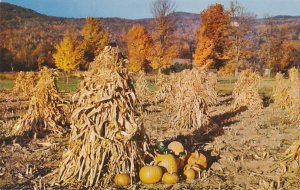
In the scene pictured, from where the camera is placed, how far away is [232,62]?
54031mm

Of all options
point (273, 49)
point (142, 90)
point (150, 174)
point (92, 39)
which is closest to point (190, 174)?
point (150, 174)

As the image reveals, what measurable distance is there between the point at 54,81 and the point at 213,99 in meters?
11.9

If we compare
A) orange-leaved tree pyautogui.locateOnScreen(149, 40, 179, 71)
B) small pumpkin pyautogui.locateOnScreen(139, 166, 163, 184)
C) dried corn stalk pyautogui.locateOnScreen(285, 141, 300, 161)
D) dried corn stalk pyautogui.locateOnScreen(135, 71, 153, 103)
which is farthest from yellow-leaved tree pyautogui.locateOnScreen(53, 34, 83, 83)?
small pumpkin pyautogui.locateOnScreen(139, 166, 163, 184)

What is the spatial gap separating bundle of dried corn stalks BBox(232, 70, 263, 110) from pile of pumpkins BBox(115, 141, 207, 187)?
1241cm

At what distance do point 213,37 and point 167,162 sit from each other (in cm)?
4987

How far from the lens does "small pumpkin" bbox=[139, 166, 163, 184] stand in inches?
332

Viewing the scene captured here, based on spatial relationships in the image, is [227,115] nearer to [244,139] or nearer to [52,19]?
[244,139]

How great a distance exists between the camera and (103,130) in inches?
343

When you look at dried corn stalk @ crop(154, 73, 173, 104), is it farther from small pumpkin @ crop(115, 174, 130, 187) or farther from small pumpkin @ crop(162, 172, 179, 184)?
small pumpkin @ crop(115, 174, 130, 187)

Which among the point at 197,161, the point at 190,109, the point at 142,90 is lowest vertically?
the point at 142,90

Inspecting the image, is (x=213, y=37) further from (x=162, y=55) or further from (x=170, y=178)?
(x=170, y=178)

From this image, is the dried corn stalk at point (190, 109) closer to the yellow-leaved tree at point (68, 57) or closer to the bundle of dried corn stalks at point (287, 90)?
the bundle of dried corn stalks at point (287, 90)

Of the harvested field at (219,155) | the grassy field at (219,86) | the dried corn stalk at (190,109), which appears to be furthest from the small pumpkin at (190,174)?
the grassy field at (219,86)

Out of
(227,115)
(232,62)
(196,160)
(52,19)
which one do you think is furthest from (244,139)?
(52,19)
